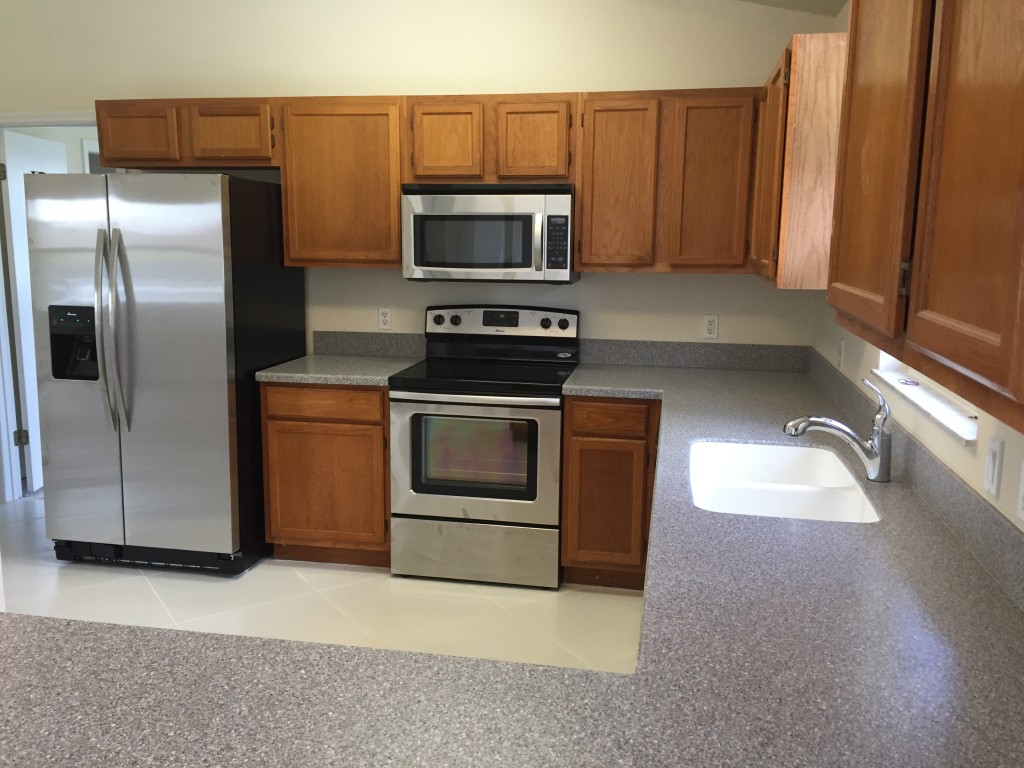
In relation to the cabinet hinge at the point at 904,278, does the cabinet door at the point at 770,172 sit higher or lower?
higher

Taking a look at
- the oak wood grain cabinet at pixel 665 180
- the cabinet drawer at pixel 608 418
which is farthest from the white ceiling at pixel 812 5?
the cabinet drawer at pixel 608 418

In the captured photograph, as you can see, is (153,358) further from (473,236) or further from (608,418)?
(608,418)

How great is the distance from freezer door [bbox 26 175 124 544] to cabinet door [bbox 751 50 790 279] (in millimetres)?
2574

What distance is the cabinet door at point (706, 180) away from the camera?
3.20m

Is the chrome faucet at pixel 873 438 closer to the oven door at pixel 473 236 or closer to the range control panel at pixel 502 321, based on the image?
the oven door at pixel 473 236

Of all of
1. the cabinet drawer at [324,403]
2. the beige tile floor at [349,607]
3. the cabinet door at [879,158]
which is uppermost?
the cabinet door at [879,158]

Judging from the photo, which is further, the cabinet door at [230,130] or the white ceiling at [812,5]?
the cabinet door at [230,130]

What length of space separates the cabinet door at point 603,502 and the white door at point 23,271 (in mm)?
2874

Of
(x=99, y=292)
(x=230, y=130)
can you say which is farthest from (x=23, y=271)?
(x=230, y=130)

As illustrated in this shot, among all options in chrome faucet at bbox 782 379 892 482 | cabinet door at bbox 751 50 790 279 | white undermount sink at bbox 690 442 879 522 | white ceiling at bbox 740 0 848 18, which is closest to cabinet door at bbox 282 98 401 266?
cabinet door at bbox 751 50 790 279

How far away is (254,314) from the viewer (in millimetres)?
3477

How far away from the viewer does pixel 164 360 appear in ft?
11.0

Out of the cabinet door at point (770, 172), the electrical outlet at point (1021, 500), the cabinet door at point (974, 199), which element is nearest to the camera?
the cabinet door at point (974, 199)

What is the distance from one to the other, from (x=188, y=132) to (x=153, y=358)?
103 cm
